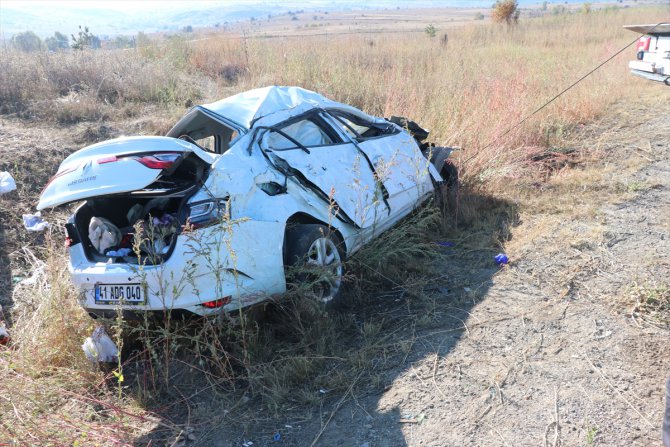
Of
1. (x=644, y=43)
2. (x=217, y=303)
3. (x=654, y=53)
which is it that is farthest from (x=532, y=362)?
(x=644, y=43)

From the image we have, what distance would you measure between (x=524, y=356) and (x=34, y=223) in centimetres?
539

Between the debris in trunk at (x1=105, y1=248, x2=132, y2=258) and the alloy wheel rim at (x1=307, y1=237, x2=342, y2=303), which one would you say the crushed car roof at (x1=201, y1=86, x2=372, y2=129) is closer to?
the alloy wheel rim at (x1=307, y1=237, x2=342, y2=303)

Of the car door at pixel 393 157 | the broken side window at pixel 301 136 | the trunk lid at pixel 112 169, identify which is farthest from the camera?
the car door at pixel 393 157

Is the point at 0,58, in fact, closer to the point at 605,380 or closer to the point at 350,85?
the point at 350,85

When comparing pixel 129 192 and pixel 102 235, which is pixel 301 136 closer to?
pixel 129 192

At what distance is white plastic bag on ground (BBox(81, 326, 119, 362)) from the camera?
388 centimetres

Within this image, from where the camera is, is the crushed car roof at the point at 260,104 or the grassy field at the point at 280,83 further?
the crushed car roof at the point at 260,104

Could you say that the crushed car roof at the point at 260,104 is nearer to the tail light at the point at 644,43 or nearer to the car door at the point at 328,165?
the car door at the point at 328,165

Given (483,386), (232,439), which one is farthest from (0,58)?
(483,386)

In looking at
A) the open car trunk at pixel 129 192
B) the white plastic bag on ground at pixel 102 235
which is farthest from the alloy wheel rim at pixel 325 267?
the white plastic bag on ground at pixel 102 235

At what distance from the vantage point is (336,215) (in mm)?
4738

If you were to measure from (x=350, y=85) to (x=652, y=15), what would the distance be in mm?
22173

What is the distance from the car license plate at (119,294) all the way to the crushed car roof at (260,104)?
171cm

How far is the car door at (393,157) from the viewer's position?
5305 mm
